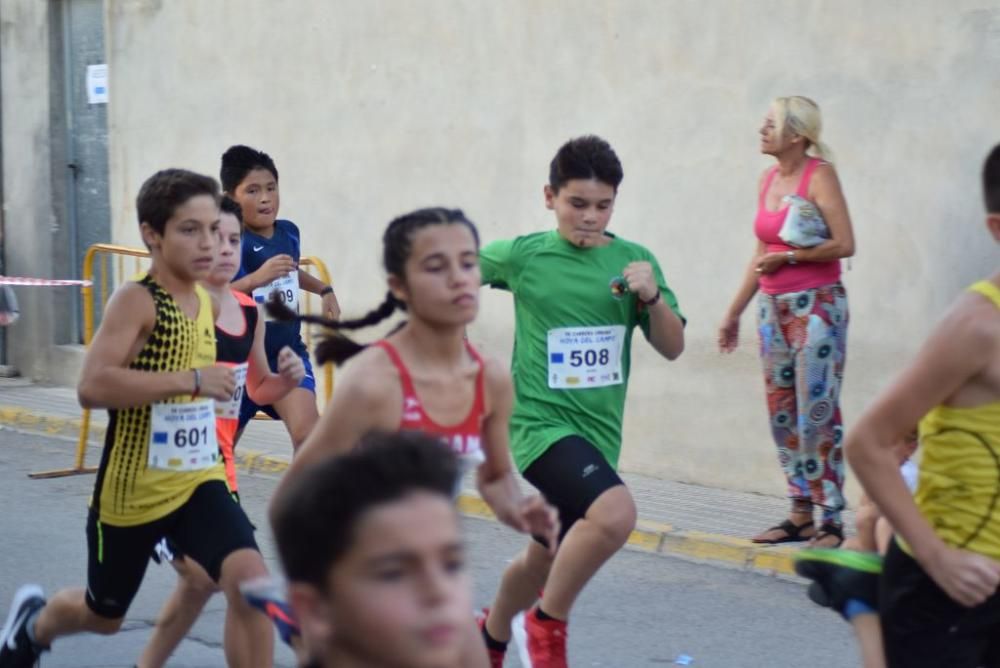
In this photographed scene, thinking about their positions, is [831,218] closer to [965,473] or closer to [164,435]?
[164,435]

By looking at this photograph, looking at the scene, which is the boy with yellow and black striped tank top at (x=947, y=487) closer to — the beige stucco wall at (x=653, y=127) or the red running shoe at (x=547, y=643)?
the red running shoe at (x=547, y=643)

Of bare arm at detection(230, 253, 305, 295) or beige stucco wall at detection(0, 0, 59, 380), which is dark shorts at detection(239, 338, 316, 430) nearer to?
bare arm at detection(230, 253, 305, 295)

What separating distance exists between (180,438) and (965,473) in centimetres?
241

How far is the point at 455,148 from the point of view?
10.8 m

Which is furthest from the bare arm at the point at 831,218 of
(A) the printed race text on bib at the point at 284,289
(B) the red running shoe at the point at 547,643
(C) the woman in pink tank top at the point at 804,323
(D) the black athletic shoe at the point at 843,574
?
(D) the black athletic shoe at the point at 843,574

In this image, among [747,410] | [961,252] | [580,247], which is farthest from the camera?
[747,410]

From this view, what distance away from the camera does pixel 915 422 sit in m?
3.58

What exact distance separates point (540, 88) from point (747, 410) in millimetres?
2337

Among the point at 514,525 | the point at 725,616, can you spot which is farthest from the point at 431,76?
the point at 514,525

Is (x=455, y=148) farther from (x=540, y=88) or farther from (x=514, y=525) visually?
(x=514, y=525)

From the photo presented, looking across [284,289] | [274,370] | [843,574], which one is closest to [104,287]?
[274,370]

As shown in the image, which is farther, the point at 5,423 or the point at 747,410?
the point at 5,423

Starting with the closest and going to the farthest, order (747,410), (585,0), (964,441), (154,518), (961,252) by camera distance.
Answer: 1. (964,441)
2. (154,518)
3. (961,252)
4. (747,410)
5. (585,0)

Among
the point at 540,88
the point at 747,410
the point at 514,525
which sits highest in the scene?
the point at 540,88
